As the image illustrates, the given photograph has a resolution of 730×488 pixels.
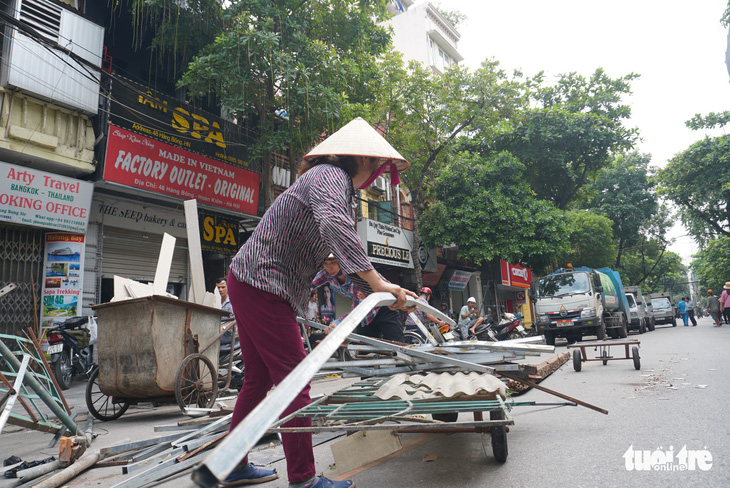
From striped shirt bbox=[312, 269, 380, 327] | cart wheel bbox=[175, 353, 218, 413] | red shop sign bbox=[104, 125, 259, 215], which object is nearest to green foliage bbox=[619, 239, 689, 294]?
red shop sign bbox=[104, 125, 259, 215]

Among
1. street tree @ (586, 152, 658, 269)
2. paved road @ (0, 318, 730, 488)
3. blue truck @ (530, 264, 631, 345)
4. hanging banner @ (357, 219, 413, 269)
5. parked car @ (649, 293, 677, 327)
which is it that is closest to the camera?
paved road @ (0, 318, 730, 488)

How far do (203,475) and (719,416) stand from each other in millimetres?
4186

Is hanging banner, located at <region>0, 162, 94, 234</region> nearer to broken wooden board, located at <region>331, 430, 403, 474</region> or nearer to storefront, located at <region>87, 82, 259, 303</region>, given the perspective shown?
storefront, located at <region>87, 82, 259, 303</region>

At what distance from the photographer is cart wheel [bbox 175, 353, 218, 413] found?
16.8ft

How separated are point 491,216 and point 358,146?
666 inches

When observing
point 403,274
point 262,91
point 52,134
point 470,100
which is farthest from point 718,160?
point 52,134

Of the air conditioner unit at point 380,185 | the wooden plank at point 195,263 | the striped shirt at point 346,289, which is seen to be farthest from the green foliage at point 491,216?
the wooden plank at point 195,263

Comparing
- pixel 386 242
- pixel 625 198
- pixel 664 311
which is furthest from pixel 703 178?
pixel 386 242

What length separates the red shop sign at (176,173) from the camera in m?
10.0

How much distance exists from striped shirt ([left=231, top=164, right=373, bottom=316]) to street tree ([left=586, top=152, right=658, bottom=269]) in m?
30.5

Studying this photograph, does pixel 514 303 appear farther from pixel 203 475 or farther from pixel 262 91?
pixel 203 475

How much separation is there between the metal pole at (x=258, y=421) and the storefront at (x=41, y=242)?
9.33 m

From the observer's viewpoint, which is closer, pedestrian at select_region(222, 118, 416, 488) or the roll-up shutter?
pedestrian at select_region(222, 118, 416, 488)

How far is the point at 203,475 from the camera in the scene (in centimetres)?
86
